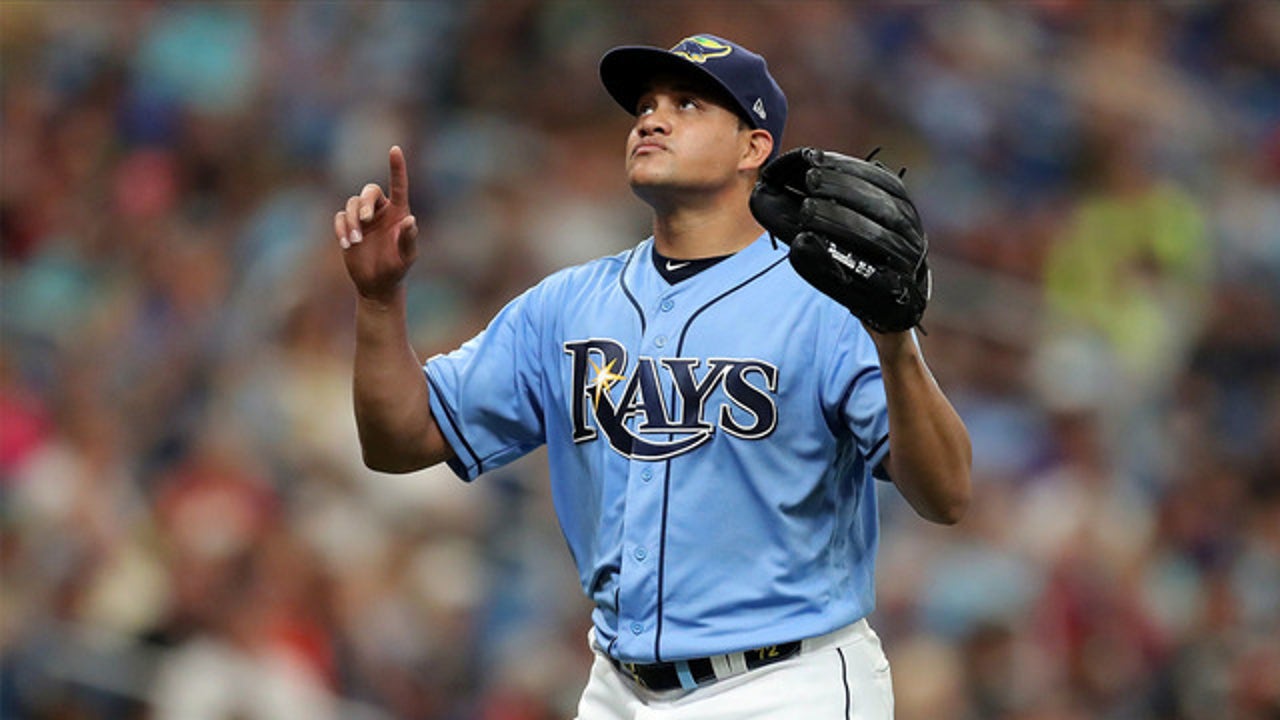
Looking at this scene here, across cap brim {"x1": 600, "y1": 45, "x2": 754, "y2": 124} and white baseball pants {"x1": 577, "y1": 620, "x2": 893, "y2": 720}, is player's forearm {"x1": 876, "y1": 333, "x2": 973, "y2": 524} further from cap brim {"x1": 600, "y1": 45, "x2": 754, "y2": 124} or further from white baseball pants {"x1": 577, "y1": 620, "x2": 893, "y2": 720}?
cap brim {"x1": 600, "y1": 45, "x2": 754, "y2": 124}

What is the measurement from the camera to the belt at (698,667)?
11.0 ft

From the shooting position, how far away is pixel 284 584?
6.03m

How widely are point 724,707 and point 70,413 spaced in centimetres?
416

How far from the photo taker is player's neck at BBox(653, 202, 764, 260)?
365cm

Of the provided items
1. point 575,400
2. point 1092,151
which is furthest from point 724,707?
point 1092,151

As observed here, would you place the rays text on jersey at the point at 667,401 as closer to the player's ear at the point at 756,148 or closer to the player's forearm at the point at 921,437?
the player's forearm at the point at 921,437

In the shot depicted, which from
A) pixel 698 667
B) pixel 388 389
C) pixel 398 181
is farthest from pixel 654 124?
pixel 698 667

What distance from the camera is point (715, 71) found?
142 inches

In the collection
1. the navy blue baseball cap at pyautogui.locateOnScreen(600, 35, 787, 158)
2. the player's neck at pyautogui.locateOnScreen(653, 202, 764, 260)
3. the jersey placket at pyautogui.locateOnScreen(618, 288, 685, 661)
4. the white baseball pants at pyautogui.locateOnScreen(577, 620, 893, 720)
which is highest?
the navy blue baseball cap at pyautogui.locateOnScreen(600, 35, 787, 158)

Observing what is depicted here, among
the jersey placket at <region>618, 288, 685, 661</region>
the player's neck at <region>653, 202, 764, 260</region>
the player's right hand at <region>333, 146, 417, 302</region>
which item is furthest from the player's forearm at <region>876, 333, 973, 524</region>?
the player's right hand at <region>333, 146, 417, 302</region>

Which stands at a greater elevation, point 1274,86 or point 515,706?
point 1274,86

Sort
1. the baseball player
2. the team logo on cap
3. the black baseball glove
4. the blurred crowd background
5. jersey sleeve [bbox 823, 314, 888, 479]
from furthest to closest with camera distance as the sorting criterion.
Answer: the blurred crowd background, the team logo on cap, jersey sleeve [bbox 823, 314, 888, 479], the baseball player, the black baseball glove

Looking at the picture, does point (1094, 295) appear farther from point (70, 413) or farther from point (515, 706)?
point (70, 413)

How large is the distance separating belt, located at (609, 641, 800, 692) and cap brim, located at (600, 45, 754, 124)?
1.09m
